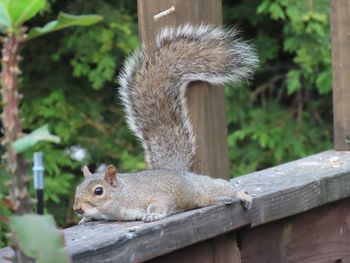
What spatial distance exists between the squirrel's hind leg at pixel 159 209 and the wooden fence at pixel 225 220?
0.04 metres

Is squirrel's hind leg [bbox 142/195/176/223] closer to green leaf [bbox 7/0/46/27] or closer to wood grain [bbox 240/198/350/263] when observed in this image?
wood grain [bbox 240/198/350/263]

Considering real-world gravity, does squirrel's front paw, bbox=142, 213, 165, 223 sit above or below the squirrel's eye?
below

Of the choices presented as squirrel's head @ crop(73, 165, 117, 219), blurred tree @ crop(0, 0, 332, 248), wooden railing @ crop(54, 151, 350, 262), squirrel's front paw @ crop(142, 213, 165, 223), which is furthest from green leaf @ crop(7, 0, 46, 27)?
blurred tree @ crop(0, 0, 332, 248)

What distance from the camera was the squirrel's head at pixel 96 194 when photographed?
6.17 feet

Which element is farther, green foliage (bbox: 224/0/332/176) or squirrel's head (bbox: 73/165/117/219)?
green foliage (bbox: 224/0/332/176)

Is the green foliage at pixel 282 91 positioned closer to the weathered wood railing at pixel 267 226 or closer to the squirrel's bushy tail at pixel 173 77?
the weathered wood railing at pixel 267 226

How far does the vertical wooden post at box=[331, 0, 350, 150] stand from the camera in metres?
2.60

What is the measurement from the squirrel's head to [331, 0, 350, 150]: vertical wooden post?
3.17ft

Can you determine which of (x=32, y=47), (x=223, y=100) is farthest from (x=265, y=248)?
(x=32, y=47)

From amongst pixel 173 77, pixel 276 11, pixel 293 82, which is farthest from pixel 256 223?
pixel 293 82

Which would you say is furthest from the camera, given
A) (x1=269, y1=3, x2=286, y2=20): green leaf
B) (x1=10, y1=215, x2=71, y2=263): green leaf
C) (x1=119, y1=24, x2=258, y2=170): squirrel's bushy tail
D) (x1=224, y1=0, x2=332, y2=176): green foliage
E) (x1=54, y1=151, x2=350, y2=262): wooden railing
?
(x1=224, y1=0, x2=332, y2=176): green foliage

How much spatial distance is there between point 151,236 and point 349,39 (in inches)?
49.9

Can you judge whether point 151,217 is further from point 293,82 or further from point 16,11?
point 293,82

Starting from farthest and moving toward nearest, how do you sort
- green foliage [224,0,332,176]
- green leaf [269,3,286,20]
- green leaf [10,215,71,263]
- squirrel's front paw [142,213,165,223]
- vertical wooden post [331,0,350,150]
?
green foliage [224,0,332,176]
green leaf [269,3,286,20]
vertical wooden post [331,0,350,150]
squirrel's front paw [142,213,165,223]
green leaf [10,215,71,263]
